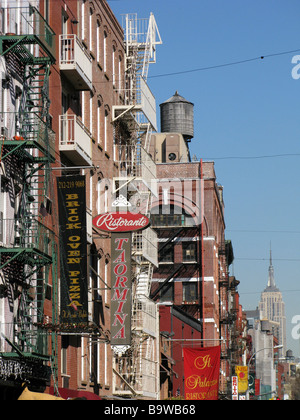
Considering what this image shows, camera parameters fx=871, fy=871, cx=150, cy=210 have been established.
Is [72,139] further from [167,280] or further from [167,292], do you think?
[167,292]

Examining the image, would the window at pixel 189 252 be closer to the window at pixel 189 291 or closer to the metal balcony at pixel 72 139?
the window at pixel 189 291

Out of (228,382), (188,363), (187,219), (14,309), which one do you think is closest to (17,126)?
(14,309)

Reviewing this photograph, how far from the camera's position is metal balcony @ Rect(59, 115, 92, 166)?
112ft

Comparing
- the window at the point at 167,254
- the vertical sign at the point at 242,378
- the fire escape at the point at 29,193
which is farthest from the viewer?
the window at the point at 167,254

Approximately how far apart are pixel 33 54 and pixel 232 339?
87025 millimetres

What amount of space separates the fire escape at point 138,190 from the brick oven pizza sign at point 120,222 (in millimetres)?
6423

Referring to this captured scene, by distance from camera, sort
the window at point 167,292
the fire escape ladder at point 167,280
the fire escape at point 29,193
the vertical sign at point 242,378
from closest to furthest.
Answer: the fire escape at point 29,193
the vertical sign at point 242,378
the fire escape ladder at point 167,280
the window at point 167,292

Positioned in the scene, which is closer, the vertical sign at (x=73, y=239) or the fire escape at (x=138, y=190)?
the vertical sign at (x=73, y=239)

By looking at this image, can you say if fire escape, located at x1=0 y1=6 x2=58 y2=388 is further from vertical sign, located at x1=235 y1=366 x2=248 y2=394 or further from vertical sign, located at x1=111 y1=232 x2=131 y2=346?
vertical sign, located at x1=235 y1=366 x2=248 y2=394

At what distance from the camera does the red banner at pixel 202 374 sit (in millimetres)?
34031

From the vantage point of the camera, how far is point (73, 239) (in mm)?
31672

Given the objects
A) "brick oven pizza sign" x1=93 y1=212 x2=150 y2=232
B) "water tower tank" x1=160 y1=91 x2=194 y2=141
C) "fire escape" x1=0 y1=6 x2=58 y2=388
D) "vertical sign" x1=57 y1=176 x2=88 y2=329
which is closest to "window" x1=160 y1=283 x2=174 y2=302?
"water tower tank" x1=160 y1=91 x2=194 y2=141

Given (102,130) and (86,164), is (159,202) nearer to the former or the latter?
(102,130)

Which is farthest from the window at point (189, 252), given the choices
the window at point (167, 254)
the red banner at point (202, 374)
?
the red banner at point (202, 374)
